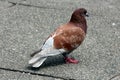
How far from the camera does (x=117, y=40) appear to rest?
7055 mm

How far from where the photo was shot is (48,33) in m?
7.29

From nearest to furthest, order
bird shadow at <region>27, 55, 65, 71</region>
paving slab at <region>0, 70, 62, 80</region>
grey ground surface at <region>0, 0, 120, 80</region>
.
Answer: paving slab at <region>0, 70, 62, 80</region>
grey ground surface at <region>0, 0, 120, 80</region>
bird shadow at <region>27, 55, 65, 71</region>

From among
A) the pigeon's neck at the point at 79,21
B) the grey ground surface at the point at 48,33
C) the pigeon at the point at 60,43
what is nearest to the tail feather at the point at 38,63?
the pigeon at the point at 60,43

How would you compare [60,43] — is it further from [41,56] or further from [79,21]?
[79,21]

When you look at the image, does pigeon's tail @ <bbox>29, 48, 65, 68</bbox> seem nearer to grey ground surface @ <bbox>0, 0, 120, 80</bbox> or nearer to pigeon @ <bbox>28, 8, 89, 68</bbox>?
pigeon @ <bbox>28, 8, 89, 68</bbox>

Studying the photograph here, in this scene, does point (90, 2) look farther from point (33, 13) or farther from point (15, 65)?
point (15, 65)

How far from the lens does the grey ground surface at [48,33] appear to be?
580 cm

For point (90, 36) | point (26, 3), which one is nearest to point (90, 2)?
point (26, 3)

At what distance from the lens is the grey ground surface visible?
5.80 metres

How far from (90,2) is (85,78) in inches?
151

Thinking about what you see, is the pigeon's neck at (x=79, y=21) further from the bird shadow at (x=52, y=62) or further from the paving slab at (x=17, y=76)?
the paving slab at (x=17, y=76)

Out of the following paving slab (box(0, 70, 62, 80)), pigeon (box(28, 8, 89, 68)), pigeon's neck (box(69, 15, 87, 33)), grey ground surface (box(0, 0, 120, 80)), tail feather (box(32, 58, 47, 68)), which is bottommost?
grey ground surface (box(0, 0, 120, 80))

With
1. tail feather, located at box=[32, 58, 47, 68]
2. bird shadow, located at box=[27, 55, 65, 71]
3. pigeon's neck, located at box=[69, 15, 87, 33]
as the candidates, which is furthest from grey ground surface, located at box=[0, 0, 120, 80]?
pigeon's neck, located at box=[69, 15, 87, 33]

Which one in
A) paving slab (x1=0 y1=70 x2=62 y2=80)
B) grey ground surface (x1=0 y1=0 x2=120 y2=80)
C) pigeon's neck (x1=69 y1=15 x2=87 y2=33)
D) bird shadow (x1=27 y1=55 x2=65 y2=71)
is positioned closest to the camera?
paving slab (x1=0 y1=70 x2=62 y2=80)
